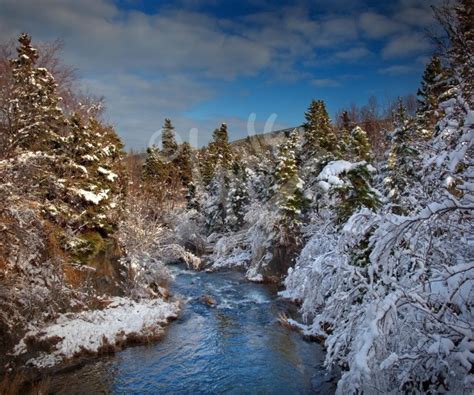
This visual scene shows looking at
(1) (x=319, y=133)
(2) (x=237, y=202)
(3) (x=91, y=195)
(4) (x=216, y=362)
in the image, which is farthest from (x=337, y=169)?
(2) (x=237, y=202)

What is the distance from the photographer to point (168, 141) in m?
58.8

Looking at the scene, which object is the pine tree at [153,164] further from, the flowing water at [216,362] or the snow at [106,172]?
the flowing water at [216,362]

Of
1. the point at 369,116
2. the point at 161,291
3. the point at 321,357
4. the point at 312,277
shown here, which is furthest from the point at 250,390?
the point at 369,116

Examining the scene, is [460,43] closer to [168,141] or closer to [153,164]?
[153,164]

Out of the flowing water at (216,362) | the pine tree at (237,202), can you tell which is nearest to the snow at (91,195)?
the flowing water at (216,362)

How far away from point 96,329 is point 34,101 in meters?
11.2

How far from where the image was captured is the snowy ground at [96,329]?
542 inches

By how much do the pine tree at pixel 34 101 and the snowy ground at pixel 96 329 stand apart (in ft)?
25.9

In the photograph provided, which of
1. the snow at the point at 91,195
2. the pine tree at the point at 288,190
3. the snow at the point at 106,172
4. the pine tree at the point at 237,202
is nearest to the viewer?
the snow at the point at 91,195

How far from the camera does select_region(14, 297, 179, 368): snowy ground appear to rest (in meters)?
13.8

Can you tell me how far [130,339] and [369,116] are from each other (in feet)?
171

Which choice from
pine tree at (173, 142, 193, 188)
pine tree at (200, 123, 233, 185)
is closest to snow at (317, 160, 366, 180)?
pine tree at (200, 123, 233, 185)

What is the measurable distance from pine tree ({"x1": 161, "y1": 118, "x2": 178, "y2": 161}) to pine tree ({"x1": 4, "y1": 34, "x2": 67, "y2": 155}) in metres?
37.9

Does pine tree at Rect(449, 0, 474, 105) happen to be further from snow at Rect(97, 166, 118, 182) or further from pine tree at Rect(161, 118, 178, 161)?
pine tree at Rect(161, 118, 178, 161)
